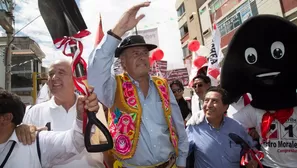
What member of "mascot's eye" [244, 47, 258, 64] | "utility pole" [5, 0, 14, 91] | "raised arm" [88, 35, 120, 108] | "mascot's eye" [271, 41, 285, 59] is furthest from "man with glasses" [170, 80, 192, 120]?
"utility pole" [5, 0, 14, 91]

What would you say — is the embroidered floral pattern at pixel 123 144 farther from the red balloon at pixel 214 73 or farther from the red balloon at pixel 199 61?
the red balloon at pixel 199 61

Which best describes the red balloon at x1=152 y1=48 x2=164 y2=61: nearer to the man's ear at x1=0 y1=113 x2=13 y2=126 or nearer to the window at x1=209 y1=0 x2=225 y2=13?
the man's ear at x1=0 y1=113 x2=13 y2=126

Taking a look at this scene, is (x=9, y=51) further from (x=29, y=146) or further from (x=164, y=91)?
(x=29, y=146)

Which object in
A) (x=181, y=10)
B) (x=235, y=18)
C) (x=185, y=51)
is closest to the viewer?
(x=235, y=18)

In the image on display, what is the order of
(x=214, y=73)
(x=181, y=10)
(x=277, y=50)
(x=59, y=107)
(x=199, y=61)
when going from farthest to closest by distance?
(x=181, y=10) < (x=199, y=61) < (x=214, y=73) < (x=277, y=50) < (x=59, y=107)

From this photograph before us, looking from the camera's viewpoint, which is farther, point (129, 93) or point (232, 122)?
point (232, 122)

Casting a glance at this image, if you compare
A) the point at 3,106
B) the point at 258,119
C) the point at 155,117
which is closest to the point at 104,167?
the point at 155,117

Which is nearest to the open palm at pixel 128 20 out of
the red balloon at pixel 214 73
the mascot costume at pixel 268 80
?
the mascot costume at pixel 268 80

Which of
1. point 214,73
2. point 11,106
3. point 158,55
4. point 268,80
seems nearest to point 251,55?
point 268,80

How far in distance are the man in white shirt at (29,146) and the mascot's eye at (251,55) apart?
5.56ft

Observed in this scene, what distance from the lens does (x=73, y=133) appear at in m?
1.50

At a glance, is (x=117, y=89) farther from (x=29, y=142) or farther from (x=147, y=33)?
(x=147, y=33)

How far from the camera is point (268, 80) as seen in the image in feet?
7.56

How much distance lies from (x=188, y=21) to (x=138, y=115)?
2000 centimetres
